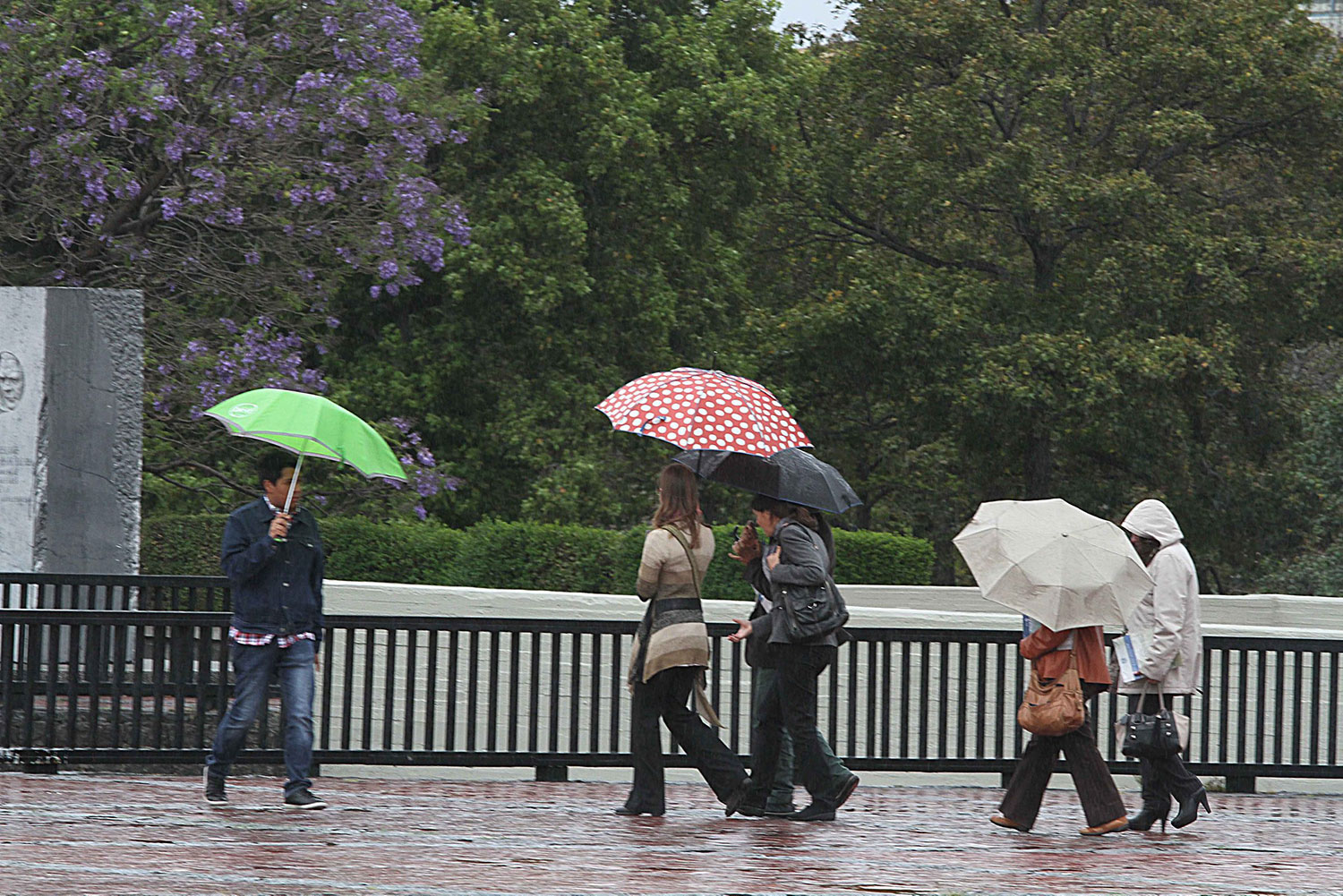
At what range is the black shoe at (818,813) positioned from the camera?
10.2 m

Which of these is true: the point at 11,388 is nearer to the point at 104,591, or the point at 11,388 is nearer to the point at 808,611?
the point at 104,591

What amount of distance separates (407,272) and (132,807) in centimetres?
1310

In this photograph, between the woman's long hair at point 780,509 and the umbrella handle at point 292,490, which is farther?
the woman's long hair at point 780,509

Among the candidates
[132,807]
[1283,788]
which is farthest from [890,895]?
[1283,788]

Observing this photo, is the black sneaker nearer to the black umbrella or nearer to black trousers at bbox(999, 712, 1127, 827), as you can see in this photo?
the black umbrella

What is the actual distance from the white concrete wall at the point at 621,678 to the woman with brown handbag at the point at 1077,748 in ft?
8.76

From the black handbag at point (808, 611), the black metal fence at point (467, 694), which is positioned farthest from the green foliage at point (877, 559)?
the black handbag at point (808, 611)

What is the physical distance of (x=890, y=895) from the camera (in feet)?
24.9

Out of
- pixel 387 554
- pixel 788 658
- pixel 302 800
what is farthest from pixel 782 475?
pixel 387 554

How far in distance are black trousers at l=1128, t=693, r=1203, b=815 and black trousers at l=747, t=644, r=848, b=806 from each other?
67.5 inches

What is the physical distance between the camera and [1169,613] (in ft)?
33.7

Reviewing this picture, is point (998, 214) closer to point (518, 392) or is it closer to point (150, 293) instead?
point (518, 392)

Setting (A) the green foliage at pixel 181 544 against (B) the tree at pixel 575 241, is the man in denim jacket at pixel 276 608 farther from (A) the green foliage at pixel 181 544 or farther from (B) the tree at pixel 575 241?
(B) the tree at pixel 575 241

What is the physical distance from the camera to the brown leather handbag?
31.9ft
